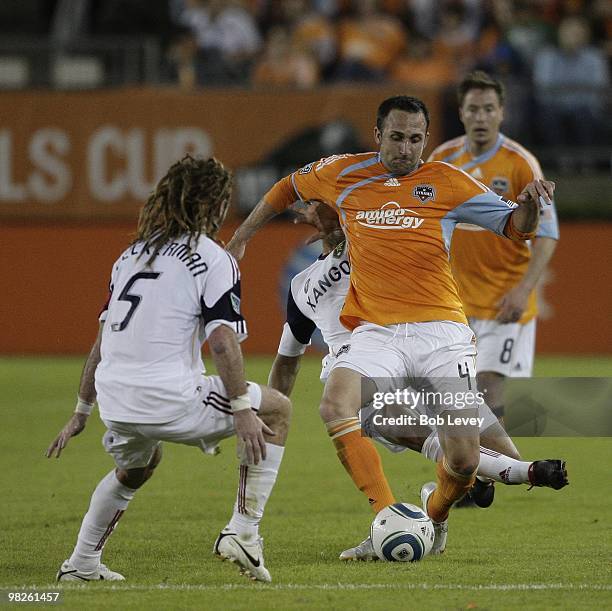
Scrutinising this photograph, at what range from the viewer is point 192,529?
7.38 m

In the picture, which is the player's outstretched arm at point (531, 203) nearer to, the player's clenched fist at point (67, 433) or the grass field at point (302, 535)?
the grass field at point (302, 535)

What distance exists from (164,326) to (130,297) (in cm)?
21

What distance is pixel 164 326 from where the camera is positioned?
565cm

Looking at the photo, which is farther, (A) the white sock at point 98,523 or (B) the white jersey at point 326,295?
(B) the white jersey at point 326,295

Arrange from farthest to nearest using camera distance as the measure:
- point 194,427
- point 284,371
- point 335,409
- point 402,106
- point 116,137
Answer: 1. point 116,137
2. point 284,371
3. point 402,106
4. point 335,409
5. point 194,427

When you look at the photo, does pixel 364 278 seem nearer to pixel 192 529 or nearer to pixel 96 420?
pixel 192 529

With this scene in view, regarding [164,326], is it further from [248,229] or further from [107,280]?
[107,280]

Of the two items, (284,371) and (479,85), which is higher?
(479,85)

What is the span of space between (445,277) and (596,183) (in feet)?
33.6

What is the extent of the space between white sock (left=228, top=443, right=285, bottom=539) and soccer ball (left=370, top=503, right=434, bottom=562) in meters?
0.68

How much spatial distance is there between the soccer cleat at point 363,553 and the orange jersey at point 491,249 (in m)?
2.49

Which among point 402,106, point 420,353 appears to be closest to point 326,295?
point 420,353

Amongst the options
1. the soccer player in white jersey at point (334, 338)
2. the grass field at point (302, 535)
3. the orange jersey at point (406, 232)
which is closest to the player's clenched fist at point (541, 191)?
the orange jersey at point (406, 232)

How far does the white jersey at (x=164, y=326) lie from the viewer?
5.61 meters
